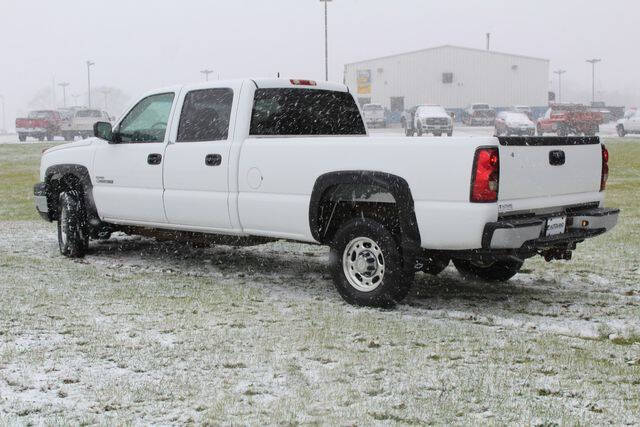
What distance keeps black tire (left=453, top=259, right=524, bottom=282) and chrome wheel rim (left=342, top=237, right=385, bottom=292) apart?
146cm

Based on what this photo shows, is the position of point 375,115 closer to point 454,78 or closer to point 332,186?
point 454,78

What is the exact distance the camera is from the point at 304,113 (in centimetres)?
834

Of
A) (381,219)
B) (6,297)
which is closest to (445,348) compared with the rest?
(381,219)

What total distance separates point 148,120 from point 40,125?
132 feet

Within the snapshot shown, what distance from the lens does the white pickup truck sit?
621 centimetres

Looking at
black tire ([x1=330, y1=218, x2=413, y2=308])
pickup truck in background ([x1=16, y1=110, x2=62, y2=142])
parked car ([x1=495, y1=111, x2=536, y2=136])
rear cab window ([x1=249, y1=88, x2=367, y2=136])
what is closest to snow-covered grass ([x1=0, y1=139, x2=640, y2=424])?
black tire ([x1=330, y1=218, x2=413, y2=308])

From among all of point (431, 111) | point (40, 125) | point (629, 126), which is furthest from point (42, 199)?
point (40, 125)

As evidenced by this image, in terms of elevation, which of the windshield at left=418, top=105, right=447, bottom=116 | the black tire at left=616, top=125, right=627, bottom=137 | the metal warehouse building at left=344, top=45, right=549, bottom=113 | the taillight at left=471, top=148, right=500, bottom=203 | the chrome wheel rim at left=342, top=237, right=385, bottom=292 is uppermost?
the metal warehouse building at left=344, top=45, right=549, bottom=113

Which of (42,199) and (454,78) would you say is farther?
(454,78)

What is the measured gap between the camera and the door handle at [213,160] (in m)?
7.73

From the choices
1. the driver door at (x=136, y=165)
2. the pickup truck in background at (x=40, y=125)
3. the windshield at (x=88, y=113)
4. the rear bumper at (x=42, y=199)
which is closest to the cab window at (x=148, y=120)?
the driver door at (x=136, y=165)

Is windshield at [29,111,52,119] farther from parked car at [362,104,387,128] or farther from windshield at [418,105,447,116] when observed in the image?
windshield at [418,105,447,116]

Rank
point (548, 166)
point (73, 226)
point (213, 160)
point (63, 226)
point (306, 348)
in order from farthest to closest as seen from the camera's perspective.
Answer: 1. point (63, 226)
2. point (73, 226)
3. point (213, 160)
4. point (548, 166)
5. point (306, 348)

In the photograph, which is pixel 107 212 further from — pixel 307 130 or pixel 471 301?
pixel 471 301
